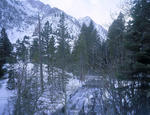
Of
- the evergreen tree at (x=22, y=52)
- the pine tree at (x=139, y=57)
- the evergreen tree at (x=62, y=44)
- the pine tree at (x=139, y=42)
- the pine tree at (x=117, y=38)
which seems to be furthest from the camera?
the evergreen tree at (x=62, y=44)

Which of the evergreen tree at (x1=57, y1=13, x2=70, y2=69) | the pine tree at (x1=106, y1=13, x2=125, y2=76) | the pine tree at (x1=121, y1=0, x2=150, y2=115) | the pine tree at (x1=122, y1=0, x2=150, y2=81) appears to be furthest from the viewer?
the evergreen tree at (x1=57, y1=13, x2=70, y2=69)

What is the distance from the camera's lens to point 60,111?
30.9 feet

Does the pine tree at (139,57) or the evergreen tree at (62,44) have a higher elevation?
the evergreen tree at (62,44)

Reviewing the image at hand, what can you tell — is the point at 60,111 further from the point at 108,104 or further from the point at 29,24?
the point at 29,24

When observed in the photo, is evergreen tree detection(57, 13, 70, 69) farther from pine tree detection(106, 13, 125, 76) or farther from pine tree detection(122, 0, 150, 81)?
pine tree detection(122, 0, 150, 81)

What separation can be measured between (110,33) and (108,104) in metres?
4.36

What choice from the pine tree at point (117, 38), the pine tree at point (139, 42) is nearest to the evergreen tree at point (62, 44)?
the pine tree at point (117, 38)

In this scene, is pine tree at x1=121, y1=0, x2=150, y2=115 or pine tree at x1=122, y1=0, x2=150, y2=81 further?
pine tree at x1=122, y1=0, x2=150, y2=81

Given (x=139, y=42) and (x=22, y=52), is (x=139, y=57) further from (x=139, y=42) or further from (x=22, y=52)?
(x=22, y=52)

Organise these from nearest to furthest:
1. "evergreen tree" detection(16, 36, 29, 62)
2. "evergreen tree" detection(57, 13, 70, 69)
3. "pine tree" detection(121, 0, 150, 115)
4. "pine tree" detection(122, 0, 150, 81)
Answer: "pine tree" detection(121, 0, 150, 115)
"pine tree" detection(122, 0, 150, 81)
"evergreen tree" detection(16, 36, 29, 62)
"evergreen tree" detection(57, 13, 70, 69)

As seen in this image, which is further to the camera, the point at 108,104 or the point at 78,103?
the point at 78,103

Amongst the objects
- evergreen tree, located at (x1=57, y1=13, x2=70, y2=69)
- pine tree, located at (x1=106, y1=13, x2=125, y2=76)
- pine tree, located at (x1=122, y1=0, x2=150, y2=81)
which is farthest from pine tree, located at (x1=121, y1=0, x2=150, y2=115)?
evergreen tree, located at (x1=57, y1=13, x2=70, y2=69)

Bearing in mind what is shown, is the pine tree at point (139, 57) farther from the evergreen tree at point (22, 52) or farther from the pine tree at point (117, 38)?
the evergreen tree at point (22, 52)

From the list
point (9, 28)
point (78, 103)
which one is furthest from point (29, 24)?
point (78, 103)
